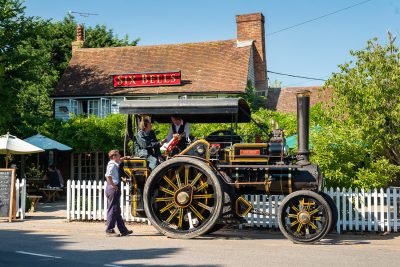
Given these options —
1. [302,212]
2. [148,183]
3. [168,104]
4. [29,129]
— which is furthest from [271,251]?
[29,129]

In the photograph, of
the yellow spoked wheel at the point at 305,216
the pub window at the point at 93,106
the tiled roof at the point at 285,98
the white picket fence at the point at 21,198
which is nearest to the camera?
the yellow spoked wheel at the point at 305,216

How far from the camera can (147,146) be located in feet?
38.7

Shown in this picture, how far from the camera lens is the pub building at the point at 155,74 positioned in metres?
28.2

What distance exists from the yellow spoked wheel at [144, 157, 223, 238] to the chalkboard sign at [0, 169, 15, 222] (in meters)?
4.67

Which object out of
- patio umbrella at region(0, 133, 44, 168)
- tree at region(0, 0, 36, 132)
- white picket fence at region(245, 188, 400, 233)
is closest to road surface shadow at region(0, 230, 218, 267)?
white picket fence at region(245, 188, 400, 233)

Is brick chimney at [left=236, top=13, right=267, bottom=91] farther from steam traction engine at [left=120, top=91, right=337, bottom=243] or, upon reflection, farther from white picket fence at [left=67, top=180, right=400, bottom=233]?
steam traction engine at [left=120, top=91, right=337, bottom=243]

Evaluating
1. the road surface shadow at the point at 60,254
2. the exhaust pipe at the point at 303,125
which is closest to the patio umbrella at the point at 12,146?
the road surface shadow at the point at 60,254

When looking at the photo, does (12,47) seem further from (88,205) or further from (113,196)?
(113,196)

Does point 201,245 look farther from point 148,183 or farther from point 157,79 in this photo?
point 157,79

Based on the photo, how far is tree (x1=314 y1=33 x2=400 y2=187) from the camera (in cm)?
1313

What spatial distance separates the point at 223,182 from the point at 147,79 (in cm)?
1915

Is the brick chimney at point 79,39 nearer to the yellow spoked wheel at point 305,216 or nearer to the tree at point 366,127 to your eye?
the tree at point 366,127

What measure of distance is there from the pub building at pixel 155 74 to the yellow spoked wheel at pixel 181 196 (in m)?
15.9

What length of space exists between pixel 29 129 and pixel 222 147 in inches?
570
